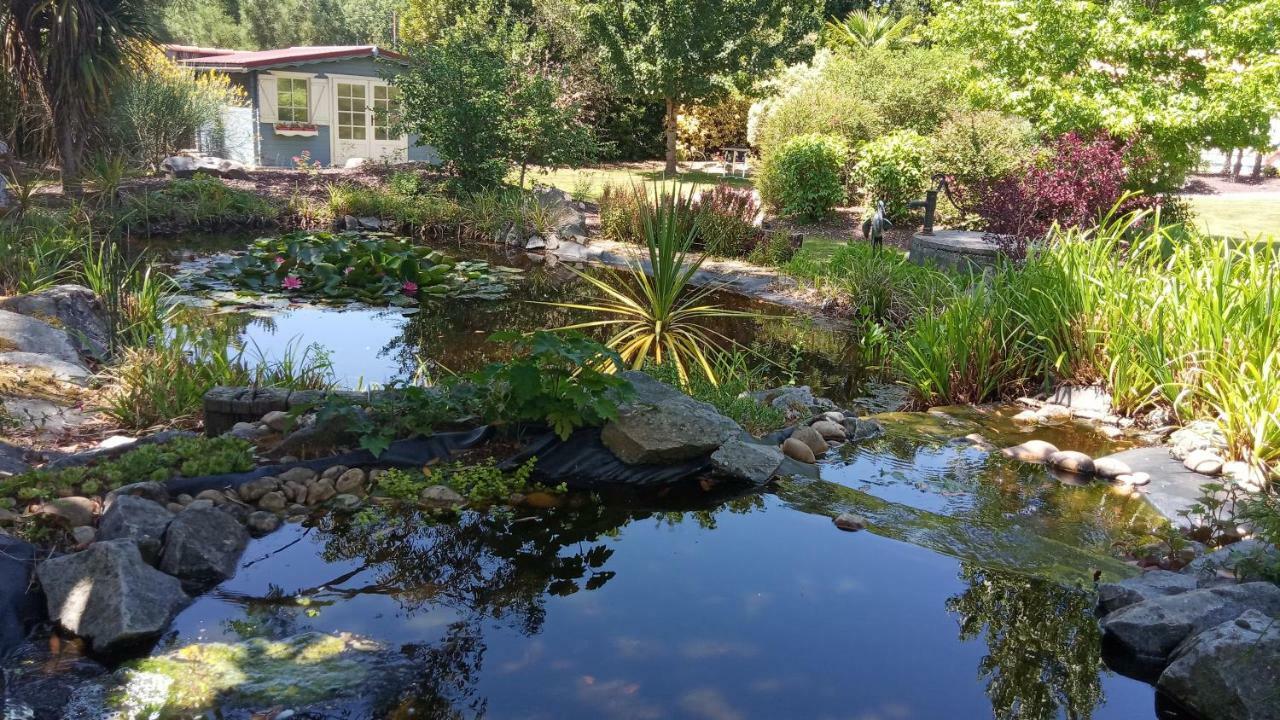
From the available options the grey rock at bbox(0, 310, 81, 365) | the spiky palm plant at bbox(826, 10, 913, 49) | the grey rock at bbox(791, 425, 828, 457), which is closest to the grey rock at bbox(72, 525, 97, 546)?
the grey rock at bbox(0, 310, 81, 365)

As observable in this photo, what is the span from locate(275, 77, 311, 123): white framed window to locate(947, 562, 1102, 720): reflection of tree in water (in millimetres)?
18085

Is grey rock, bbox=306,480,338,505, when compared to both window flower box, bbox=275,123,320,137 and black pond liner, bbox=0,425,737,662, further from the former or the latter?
window flower box, bbox=275,123,320,137

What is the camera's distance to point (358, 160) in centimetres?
1891

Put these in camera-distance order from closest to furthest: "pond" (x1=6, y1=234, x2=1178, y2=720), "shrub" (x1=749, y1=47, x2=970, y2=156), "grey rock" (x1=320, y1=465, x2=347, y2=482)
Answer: "pond" (x1=6, y1=234, x2=1178, y2=720)
"grey rock" (x1=320, y1=465, x2=347, y2=482)
"shrub" (x1=749, y1=47, x2=970, y2=156)

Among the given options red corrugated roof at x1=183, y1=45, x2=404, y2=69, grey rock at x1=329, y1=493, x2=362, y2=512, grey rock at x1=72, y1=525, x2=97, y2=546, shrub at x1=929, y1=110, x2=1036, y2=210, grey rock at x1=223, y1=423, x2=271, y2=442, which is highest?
red corrugated roof at x1=183, y1=45, x2=404, y2=69

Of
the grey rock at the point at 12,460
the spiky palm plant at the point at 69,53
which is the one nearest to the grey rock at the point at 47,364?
the grey rock at the point at 12,460

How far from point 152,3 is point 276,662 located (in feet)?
43.4

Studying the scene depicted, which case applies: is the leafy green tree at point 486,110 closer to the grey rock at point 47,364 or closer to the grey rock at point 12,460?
the grey rock at point 47,364

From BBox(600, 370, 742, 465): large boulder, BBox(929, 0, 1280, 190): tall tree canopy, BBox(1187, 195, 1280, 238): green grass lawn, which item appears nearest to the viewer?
BBox(600, 370, 742, 465): large boulder

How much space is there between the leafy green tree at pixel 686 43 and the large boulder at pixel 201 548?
15282mm

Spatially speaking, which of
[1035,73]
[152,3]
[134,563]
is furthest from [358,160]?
[134,563]

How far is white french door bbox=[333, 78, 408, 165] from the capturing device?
19266 millimetres

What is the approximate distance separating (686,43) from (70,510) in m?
15.7

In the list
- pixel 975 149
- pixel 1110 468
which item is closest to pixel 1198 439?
pixel 1110 468
